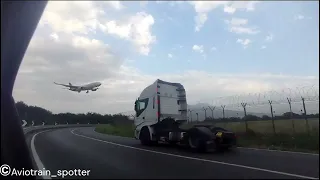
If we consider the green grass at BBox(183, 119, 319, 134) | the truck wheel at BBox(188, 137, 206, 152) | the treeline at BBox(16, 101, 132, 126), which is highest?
the treeline at BBox(16, 101, 132, 126)

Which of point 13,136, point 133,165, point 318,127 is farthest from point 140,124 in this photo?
point 318,127

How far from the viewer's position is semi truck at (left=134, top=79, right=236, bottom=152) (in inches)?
576

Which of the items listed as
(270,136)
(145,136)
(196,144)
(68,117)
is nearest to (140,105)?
(145,136)

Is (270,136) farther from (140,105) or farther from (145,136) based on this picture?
(140,105)

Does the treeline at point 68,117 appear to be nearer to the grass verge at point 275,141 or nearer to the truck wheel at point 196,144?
the grass verge at point 275,141

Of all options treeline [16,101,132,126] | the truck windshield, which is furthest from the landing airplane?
treeline [16,101,132,126]

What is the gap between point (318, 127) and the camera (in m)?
6.95

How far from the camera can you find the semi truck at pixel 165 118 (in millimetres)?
14625

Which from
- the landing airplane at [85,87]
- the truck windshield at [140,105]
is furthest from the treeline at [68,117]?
the truck windshield at [140,105]

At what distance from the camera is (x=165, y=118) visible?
17.0 meters

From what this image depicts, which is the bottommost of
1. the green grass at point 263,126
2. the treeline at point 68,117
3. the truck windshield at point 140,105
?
the green grass at point 263,126

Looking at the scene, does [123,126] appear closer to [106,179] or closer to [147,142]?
[147,142]

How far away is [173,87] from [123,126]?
24.3 m

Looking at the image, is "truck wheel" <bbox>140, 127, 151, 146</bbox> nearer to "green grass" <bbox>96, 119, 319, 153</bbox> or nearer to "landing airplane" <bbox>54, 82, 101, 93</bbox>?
"green grass" <bbox>96, 119, 319, 153</bbox>
